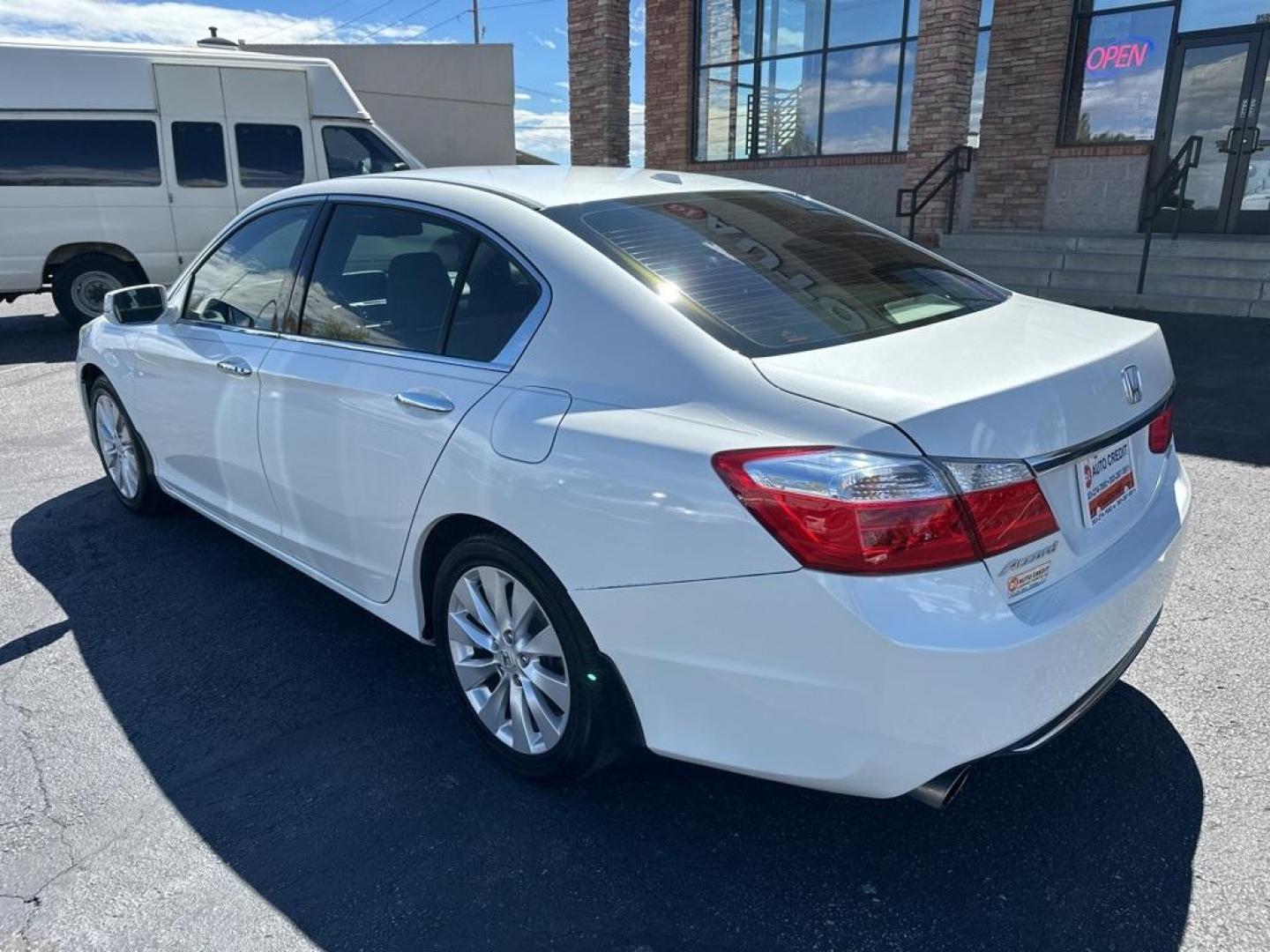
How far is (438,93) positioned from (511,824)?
21.3 m

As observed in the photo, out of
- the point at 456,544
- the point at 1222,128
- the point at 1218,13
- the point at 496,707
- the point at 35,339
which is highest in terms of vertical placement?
the point at 1218,13

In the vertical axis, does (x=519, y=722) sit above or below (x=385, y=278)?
below

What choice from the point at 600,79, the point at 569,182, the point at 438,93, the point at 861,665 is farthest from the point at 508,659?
the point at 438,93

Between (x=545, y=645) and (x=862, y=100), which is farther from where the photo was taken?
(x=862, y=100)

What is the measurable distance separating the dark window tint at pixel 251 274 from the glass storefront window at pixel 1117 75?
11.4m

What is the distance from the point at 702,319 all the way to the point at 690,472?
0.45m

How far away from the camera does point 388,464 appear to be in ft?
9.37

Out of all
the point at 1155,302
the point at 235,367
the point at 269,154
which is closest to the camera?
the point at 235,367

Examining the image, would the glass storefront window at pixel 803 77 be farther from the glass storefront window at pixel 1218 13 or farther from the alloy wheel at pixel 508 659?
the alloy wheel at pixel 508 659

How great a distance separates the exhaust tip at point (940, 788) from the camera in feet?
6.72

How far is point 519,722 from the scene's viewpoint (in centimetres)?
271

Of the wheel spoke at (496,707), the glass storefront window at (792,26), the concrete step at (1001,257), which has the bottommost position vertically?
the wheel spoke at (496,707)

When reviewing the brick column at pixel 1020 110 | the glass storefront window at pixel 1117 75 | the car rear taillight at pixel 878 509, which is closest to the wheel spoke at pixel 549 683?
the car rear taillight at pixel 878 509

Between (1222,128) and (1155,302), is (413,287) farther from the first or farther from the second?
(1222,128)
